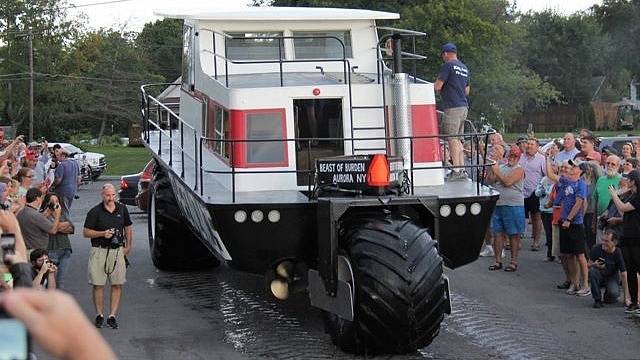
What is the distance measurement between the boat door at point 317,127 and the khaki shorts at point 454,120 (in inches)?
75.7

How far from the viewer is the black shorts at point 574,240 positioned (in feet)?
39.2

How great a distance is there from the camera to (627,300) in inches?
429

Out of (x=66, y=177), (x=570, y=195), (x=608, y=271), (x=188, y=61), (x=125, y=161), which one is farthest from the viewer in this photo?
(x=125, y=161)

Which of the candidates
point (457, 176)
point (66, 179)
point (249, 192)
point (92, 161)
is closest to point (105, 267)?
point (249, 192)

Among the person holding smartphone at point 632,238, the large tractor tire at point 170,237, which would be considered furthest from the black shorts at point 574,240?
the large tractor tire at point 170,237

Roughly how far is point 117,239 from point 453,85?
4.37m

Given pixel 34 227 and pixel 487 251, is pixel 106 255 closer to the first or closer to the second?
pixel 34 227

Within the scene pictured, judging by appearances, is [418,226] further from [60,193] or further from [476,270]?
[60,193]

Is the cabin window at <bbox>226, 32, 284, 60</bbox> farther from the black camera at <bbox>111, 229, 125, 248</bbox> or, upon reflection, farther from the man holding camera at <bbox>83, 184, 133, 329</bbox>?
the black camera at <bbox>111, 229, 125, 248</bbox>

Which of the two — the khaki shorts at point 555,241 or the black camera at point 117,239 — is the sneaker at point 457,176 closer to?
the khaki shorts at point 555,241

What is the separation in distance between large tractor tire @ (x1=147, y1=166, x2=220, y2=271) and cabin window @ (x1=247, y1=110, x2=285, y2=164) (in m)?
2.78

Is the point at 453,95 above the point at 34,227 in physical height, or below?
above

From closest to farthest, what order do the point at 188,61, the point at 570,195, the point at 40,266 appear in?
the point at 40,266 → the point at 570,195 → the point at 188,61

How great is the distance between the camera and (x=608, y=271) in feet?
36.6
